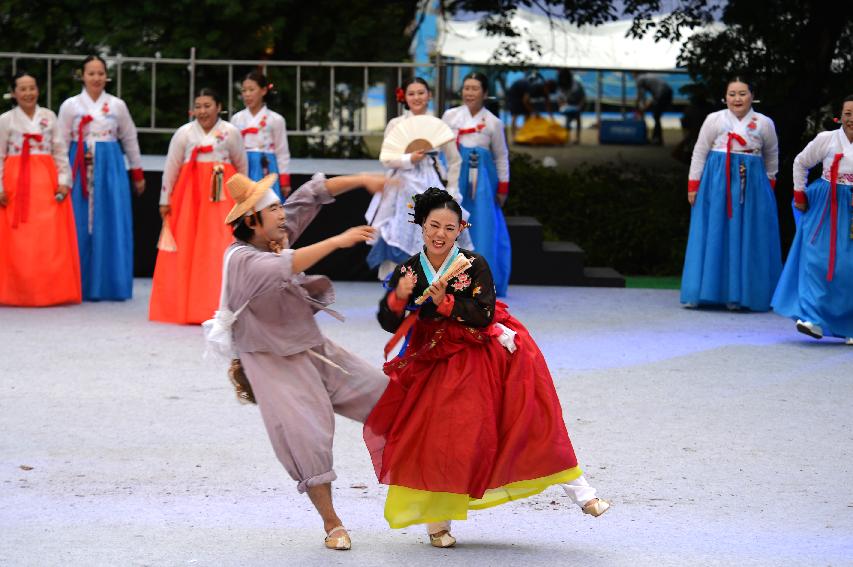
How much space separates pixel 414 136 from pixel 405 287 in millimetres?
4295

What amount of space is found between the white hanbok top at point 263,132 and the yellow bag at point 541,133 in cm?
801

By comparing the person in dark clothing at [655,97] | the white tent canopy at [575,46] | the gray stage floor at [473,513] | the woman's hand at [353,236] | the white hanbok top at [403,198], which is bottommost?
the gray stage floor at [473,513]

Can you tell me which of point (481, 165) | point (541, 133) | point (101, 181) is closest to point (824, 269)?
point (481, 165)

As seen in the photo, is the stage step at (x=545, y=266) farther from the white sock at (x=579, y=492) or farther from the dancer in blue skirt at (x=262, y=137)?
the white sock at (x=579, y=492)

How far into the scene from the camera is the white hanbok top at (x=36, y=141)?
29.4 feet

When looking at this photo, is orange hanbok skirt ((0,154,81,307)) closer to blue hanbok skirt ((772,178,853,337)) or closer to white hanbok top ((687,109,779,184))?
white hanbok top ((687,109,779,184))

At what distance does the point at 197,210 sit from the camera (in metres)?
8.66

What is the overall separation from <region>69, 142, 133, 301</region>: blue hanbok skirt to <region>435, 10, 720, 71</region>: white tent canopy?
5.67 m

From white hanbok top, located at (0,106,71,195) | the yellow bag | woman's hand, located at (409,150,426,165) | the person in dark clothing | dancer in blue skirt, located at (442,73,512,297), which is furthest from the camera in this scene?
the yellow bag

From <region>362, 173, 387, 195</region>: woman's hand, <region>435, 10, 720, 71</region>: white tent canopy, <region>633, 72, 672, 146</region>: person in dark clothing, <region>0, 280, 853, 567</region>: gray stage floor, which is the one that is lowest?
<region>0, 280, 853, 567</region>: gray stage floor

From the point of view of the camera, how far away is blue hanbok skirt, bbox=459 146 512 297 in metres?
9.51

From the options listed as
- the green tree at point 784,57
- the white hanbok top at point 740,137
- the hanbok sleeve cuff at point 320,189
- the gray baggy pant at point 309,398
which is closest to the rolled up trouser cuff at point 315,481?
the gray baggy pant at point 309,398

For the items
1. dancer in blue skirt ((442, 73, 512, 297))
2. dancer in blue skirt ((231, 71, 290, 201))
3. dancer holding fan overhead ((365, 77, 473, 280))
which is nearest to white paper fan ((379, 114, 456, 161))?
dancer holding fan overhead ((365, 77, 473, 280))

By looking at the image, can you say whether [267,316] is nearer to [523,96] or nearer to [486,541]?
[486,541]
